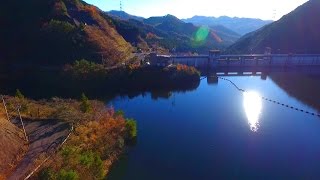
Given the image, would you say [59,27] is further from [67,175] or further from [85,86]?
[67,175]

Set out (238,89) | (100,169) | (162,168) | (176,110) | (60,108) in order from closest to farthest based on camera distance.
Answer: (100,169)
(162,168)
(60,108)
(176,110)
(238,89)

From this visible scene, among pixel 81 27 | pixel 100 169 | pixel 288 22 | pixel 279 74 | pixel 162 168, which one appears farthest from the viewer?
pixel 288 22

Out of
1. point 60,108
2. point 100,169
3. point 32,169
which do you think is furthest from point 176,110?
point 32,169

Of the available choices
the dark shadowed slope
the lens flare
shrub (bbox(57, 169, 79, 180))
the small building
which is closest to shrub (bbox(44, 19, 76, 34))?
the small building

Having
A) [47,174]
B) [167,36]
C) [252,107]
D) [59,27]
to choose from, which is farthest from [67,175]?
[167,36]

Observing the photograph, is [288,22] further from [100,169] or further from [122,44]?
[100,169]

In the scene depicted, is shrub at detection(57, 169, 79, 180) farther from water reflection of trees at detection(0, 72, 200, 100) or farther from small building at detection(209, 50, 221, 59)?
small building at detection(209, 50, 221, 59)
